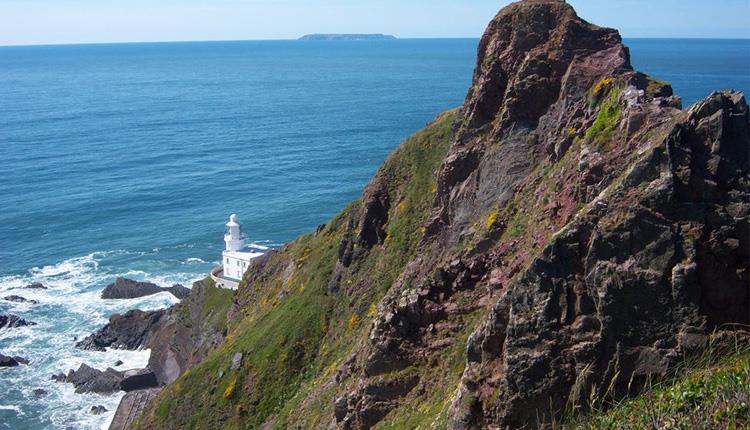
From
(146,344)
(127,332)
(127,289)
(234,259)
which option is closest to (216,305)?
(234,259)

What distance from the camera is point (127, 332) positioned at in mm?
75750

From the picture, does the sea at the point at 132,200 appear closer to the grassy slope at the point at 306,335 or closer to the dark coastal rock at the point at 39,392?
the dark coastal rock at the point at 39,392

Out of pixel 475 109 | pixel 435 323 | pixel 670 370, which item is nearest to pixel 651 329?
pixel 670 370

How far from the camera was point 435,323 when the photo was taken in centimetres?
2353

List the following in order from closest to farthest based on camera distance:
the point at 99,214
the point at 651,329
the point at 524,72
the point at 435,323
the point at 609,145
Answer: the point at 651,329, the point at 609,145, the point at 435,323, the point at 524,72, the point at 99,214

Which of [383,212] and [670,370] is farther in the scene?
A: [383,212]

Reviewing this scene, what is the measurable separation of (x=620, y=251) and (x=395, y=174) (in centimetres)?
3200

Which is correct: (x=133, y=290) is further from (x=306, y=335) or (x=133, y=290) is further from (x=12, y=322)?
(x=306, y=335)

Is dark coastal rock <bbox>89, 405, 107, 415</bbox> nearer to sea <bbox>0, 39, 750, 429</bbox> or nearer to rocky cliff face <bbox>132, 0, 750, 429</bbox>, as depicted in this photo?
sea <bbox>0, 39, 750, 429</bbox>

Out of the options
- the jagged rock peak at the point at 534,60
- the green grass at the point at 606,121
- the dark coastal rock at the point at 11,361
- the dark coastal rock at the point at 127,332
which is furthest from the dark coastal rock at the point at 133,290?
the green grass at the point at 606,121

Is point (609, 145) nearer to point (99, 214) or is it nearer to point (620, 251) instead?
point (620, 251)

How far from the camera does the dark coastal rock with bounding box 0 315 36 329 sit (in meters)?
76.7

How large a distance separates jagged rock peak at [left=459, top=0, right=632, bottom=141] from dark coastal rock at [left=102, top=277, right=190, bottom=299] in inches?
2317

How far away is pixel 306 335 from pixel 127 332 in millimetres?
38614
